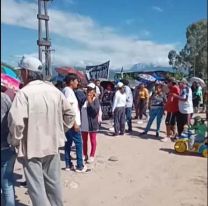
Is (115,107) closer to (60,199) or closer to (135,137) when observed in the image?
(135,137)

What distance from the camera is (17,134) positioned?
129 inches

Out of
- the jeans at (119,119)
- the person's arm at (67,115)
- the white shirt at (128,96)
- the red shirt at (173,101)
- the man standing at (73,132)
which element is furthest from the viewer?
the white shirt at (128,96)

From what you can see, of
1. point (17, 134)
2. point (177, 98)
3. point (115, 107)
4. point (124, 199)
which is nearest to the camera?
point (17, 134)

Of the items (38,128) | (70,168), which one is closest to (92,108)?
(70,168)

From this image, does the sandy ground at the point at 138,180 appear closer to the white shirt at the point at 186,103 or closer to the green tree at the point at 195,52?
the white shirt at the point at 186,103

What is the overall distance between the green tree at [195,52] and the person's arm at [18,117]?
124 ft

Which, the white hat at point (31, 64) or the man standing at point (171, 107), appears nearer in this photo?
the white hat at point (31, 64)

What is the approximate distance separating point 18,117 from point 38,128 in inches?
9.6

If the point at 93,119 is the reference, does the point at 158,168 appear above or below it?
below

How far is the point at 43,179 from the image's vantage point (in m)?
3.63

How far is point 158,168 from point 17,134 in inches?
153

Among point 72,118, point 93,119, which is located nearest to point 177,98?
point 93,119

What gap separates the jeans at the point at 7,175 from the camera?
3569mm

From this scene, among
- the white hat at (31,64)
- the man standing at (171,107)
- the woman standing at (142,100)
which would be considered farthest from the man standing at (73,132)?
the woman standing at (142,100)
